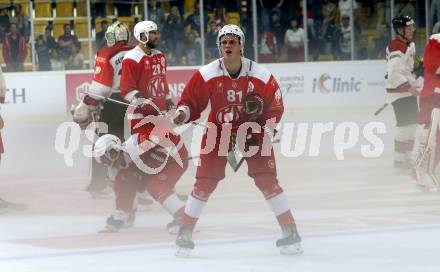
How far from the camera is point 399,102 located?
11172 mm

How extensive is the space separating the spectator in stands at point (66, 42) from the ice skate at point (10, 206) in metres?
4.96

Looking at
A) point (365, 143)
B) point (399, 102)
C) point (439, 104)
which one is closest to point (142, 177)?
point (439, 104)

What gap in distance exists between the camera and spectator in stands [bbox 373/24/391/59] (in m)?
15.4

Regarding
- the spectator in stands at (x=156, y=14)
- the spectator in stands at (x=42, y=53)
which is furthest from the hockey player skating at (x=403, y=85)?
the spectator in stands at (x=156, y=14)

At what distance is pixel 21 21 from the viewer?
1444cm

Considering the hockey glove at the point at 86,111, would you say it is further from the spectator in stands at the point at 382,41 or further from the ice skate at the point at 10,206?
the spectator in stands at the point at 382,41

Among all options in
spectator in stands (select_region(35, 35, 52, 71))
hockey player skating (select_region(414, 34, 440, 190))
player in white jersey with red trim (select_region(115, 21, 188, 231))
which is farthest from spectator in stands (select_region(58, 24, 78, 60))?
player in white jersey with red trim (select_region(115, 21, 188, 231))

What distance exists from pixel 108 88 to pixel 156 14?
20.3 ft

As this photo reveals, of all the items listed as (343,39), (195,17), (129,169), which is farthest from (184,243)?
(343,39)

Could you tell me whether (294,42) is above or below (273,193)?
above

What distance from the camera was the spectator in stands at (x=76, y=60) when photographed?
540 inches

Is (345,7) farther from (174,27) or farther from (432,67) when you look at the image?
(432,67)

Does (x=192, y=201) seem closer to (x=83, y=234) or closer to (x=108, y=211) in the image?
(x=83, y=234)

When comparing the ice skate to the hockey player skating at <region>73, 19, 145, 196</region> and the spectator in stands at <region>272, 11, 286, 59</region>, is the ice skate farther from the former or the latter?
→ the spectator in stands at <region>272, 11, 286, 59</region>
